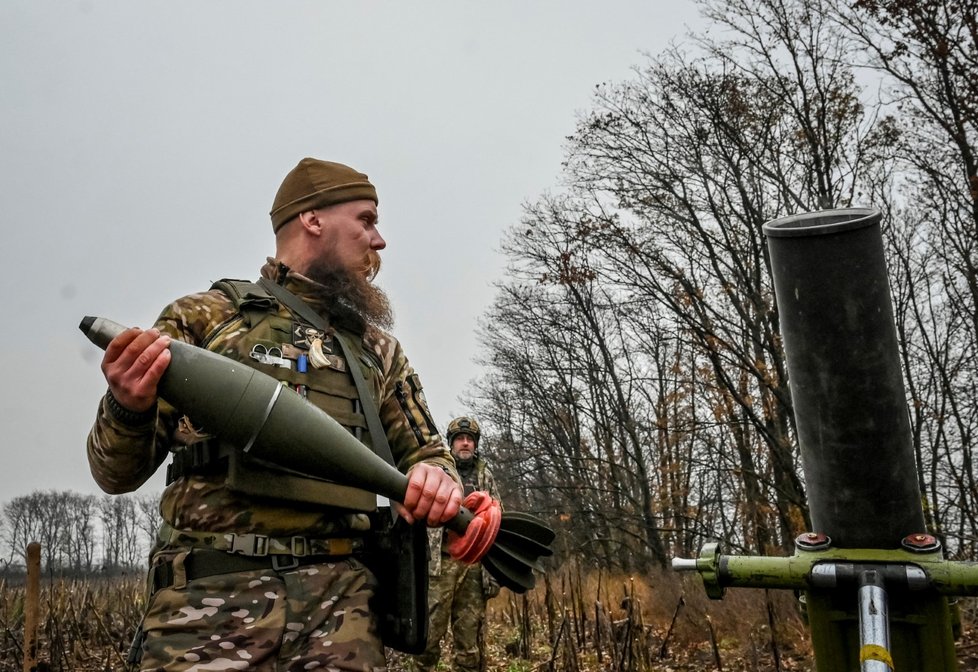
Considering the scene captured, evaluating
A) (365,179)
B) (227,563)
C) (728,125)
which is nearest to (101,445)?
(227,563)

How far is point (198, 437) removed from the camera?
2.38 metres

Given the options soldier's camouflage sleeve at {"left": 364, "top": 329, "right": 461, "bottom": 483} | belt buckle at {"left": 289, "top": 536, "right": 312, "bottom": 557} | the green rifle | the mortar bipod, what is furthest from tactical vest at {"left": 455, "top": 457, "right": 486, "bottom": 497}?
the green rifle

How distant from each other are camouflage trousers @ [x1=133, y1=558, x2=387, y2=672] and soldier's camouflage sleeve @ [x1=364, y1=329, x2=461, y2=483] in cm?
52

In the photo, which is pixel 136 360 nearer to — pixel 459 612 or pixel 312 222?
pixel 312 222

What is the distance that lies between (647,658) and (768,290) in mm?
7243

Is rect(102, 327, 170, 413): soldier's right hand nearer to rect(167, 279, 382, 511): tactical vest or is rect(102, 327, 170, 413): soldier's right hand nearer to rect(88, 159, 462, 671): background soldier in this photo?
rect(88, 159, 462, 671): background soldier

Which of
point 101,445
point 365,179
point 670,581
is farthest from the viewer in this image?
point 670,581

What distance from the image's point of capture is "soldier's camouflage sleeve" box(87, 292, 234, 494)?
86.4 inches

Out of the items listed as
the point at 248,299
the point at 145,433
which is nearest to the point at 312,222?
the point at 248,299

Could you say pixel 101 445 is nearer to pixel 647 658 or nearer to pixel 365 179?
pixel 365 179

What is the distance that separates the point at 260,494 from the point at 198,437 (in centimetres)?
28

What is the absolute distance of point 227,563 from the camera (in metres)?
2.27

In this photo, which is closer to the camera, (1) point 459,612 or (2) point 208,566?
(2) point 208,566

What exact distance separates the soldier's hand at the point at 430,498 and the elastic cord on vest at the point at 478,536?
0.22ft
